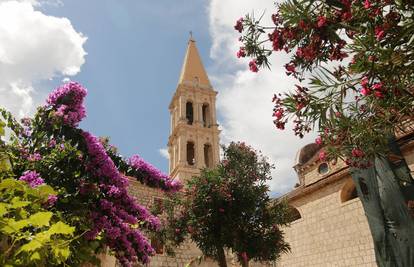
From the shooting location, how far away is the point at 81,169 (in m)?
4.65

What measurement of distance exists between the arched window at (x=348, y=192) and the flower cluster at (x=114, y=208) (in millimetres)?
13390

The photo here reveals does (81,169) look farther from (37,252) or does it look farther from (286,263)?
(286,263)

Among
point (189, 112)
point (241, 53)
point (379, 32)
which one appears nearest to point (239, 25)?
point (241, 53)

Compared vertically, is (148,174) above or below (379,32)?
below

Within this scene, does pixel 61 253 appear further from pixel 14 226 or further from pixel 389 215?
pixel 389 215

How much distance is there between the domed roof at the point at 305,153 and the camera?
23825 mm

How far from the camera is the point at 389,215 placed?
736 cm

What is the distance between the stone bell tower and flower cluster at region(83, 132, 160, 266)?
82.8 feet

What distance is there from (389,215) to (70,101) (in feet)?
23.4

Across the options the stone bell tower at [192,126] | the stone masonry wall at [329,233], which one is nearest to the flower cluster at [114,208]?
the stone masonry wall at [329,233]

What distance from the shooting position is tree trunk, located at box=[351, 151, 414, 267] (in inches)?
278

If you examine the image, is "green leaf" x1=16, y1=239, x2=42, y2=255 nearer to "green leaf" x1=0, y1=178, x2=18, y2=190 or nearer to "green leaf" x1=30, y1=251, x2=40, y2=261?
"green leaf" x1=30, y1=251, x2=40, y2=261

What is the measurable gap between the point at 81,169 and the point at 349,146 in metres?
4.16

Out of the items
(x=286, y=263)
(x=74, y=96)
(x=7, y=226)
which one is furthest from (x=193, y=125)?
(x=7, y=226)
